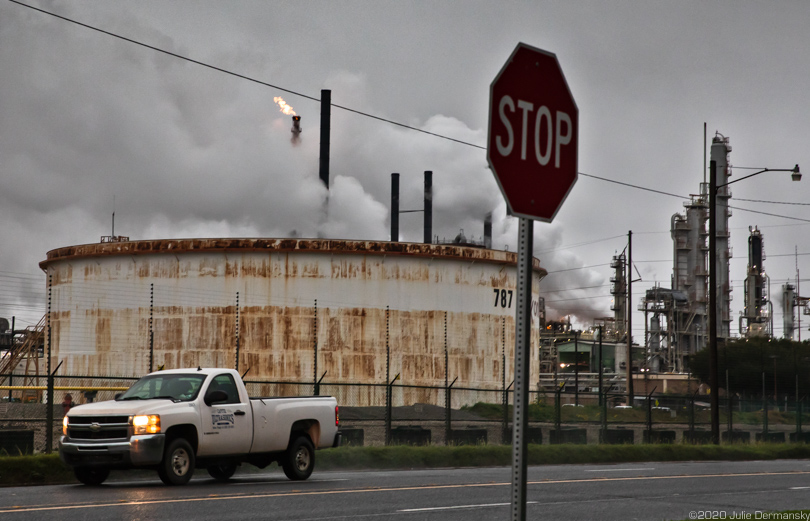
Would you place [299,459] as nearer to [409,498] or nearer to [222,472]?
[222,472]

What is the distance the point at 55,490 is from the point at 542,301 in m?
87.2

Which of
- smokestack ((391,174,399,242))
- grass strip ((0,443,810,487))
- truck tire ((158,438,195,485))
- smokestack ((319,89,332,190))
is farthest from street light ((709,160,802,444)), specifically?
smokestack ((391,174,399,242))

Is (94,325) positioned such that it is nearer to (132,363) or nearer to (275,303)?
(132,363)

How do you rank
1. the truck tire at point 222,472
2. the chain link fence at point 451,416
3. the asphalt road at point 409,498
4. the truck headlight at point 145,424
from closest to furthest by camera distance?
the asphalt road at point 409,498
the truck headlight at point 145,424
the truck tire at point 222,472
the chain link fence at point 451,416

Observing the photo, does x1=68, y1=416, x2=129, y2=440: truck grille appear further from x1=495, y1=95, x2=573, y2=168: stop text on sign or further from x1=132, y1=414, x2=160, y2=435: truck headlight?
x1=495, y1=95, x2=573, y2=168: stop text on sign

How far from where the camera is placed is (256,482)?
16.1 meters

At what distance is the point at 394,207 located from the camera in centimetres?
6581

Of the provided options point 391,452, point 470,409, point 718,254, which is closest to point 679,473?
point 391,452

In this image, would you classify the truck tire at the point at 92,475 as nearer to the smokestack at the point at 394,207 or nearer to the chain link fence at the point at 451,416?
the chain link fence at the point at 451,416

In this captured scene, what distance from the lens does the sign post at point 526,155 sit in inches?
165

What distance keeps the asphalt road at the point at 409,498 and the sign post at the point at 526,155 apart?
6778 mm

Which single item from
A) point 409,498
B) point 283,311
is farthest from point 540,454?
point 283,311

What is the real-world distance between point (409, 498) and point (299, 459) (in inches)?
161

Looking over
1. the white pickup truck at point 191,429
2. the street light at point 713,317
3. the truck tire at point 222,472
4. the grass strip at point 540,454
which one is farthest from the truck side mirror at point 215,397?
the street light at point 713,317
